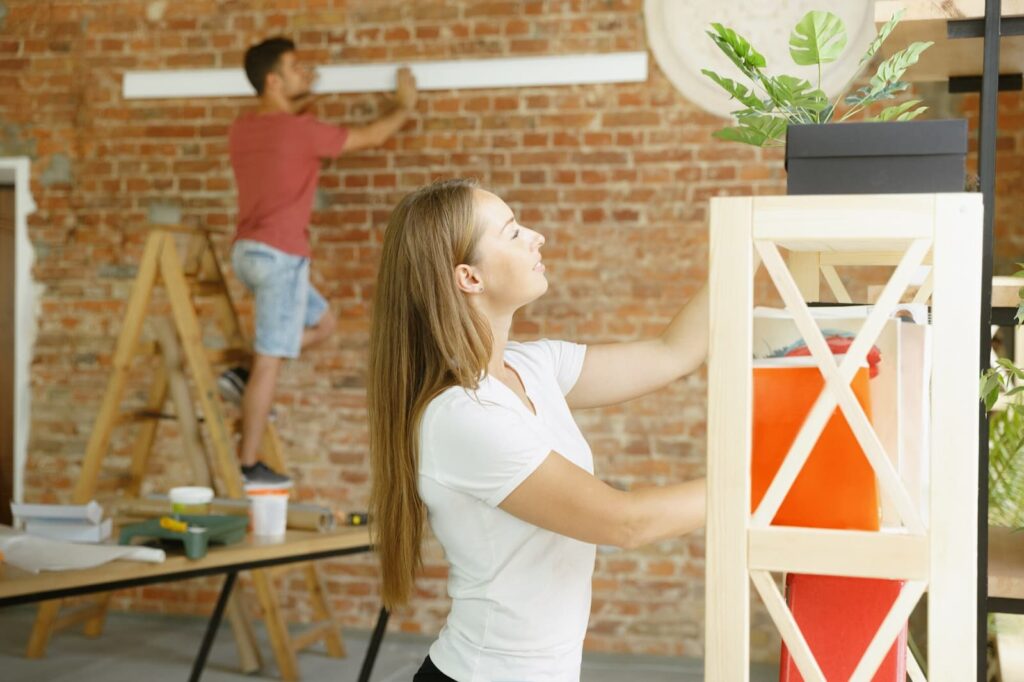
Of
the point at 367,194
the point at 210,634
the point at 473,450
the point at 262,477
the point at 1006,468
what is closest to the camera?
the point at 473,450

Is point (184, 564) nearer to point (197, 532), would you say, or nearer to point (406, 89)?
point (197, 532)

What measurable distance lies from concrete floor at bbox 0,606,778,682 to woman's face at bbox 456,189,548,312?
253 centimetres

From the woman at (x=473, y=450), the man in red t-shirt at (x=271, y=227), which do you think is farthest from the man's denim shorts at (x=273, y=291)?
the woman at (x=473, y=450)

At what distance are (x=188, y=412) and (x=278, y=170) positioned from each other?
3.02ft

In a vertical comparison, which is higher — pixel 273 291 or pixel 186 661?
pixel 273 291

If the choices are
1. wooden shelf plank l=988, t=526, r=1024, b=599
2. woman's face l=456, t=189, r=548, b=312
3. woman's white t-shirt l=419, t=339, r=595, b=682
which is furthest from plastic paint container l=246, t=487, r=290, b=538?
wooden shelf plank l=988, t=526, r=1024, b=599

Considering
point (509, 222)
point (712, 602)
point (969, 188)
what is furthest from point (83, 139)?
point (712, 602)

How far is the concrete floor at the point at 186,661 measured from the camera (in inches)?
152

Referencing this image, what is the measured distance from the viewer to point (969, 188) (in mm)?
1988

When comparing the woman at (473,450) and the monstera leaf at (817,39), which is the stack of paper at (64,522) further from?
the monstera leaf at (817,39)

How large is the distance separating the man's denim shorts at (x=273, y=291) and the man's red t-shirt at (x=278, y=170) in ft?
0.13

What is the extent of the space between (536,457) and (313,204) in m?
3.07

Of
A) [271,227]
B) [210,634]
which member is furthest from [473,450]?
[271,227]

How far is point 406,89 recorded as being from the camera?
4207 mm
